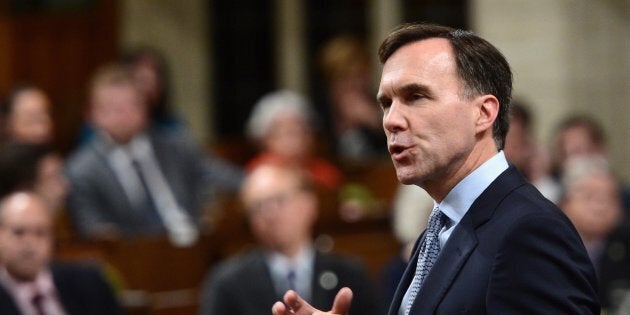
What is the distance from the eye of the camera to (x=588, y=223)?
6180mm

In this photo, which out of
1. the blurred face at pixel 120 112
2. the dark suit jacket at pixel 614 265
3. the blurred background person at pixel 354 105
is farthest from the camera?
the blurred background person at pixel 354 105

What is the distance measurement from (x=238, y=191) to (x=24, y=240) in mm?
2383

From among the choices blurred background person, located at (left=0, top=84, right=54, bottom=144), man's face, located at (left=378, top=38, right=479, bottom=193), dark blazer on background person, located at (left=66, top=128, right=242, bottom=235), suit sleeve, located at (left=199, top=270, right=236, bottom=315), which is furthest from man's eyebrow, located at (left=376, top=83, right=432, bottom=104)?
blurred background person, located at (left=0, top=84, right=54, bottom=144)

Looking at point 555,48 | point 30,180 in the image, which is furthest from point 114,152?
point 555,48

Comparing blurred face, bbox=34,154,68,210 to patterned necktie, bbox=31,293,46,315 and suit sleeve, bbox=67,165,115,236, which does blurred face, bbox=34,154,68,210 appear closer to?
suit sleeve, bbox=67,165,115,236

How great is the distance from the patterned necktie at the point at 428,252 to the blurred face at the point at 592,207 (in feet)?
12.1

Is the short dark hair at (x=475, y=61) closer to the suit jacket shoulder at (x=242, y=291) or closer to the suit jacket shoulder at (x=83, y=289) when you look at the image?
the suit jacket shoulder at (x=242, y=291)

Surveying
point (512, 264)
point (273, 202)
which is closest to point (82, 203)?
point (273, 202)

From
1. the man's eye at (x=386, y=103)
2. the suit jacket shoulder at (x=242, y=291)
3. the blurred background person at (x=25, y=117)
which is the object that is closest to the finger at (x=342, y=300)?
the man's eye at (x=386, y=103)

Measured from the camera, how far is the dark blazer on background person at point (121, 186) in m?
6.53

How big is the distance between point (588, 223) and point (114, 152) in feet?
7.55

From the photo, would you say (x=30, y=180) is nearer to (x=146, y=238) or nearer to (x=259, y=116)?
(x=146, y=238)

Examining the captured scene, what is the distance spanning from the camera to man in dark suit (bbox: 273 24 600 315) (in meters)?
2.31

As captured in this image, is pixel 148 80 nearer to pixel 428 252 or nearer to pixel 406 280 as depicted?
pixel 406 280
